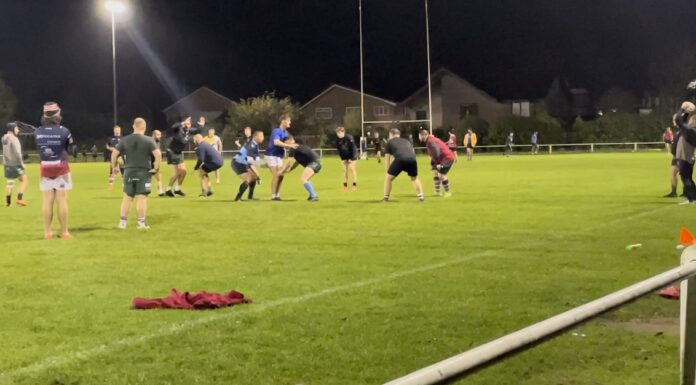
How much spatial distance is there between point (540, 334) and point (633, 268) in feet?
24.2

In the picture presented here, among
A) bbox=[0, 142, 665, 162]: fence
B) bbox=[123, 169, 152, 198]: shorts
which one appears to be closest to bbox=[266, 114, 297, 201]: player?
bbox=[123, 169, 152, 198]: shorts

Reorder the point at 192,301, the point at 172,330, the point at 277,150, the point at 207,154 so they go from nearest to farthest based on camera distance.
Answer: the point at 172,330, the point at 192,301, the point at 277,150, the point at 207,154

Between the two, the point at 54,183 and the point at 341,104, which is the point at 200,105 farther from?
the point at 54,183

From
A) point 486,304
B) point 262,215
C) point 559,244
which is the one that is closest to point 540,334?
point 486,304

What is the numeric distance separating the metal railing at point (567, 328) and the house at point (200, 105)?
10644cm

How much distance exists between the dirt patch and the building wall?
87.8 meters

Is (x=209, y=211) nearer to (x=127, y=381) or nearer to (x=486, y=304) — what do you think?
(x=486, y=304)

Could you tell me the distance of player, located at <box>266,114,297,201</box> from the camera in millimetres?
20891

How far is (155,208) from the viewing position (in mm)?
19641

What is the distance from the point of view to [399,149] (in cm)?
1952

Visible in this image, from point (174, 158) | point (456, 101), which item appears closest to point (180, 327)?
point (174, 158)

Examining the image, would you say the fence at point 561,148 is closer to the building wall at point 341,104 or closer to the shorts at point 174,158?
the building wall at point 341,104

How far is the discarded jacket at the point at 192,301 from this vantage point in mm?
7703

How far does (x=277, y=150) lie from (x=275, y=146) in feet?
0.58
